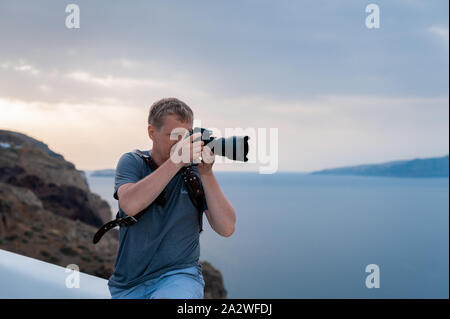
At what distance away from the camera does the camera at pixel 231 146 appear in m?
1.51

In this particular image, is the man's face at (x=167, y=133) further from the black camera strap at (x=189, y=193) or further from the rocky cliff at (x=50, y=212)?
the rocky cliff at (x=50, y=212)

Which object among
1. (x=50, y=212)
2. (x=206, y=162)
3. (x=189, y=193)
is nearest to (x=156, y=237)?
(x=189, y=193)

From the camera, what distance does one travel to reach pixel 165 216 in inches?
62.4

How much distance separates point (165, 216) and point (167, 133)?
311 mm

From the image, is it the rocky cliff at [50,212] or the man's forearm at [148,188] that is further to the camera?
the rocky cliff at [50,212]

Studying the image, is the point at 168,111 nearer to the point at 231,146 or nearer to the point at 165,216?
the point at 231,146

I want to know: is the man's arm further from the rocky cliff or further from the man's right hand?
the rocky cliff

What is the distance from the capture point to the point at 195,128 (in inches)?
62.2

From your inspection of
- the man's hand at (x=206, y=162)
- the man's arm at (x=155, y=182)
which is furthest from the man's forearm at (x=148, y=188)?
the man's hand at (x=206, y=162)

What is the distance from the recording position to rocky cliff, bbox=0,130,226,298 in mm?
12266

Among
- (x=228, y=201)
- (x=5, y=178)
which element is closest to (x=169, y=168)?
(x=228, y=201)

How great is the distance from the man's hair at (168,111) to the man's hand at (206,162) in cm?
15
